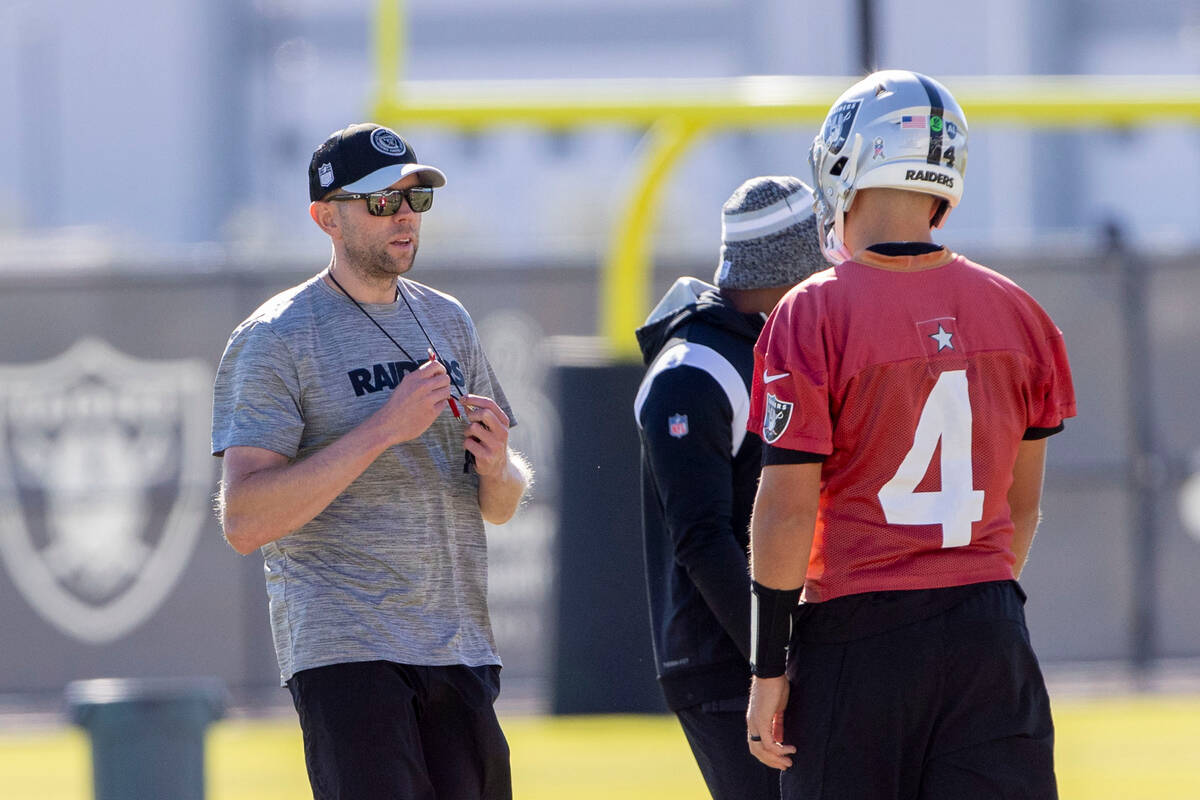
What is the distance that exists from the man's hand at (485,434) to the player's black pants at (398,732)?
1.52 ft

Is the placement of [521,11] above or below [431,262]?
above

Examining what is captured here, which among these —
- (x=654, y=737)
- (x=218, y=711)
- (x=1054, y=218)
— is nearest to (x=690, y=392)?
(x=218, y=711)

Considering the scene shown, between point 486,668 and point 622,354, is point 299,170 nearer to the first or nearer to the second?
point 622,354

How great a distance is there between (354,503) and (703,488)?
29.6 inches

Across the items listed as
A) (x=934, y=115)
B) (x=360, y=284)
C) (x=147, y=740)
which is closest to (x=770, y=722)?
(x=934, y=115)

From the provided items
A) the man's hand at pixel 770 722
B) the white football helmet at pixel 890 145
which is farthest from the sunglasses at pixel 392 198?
the man's hand at pixel 770 722

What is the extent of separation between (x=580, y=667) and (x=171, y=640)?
3.05 m

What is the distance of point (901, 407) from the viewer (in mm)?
2871

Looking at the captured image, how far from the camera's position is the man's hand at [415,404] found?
3.40 meters

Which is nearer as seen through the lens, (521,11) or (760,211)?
(760,211)

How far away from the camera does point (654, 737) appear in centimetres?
805

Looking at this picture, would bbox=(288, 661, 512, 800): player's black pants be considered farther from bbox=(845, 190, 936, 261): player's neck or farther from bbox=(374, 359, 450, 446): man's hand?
bbox=(845, 190, 936, 261): player's neck

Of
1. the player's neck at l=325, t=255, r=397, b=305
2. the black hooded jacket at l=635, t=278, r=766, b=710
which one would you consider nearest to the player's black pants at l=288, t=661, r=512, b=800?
the black hooded jacket at l=635, t=278, r=766, b=710

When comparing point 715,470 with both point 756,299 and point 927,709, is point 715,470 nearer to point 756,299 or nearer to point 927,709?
point 756,299
